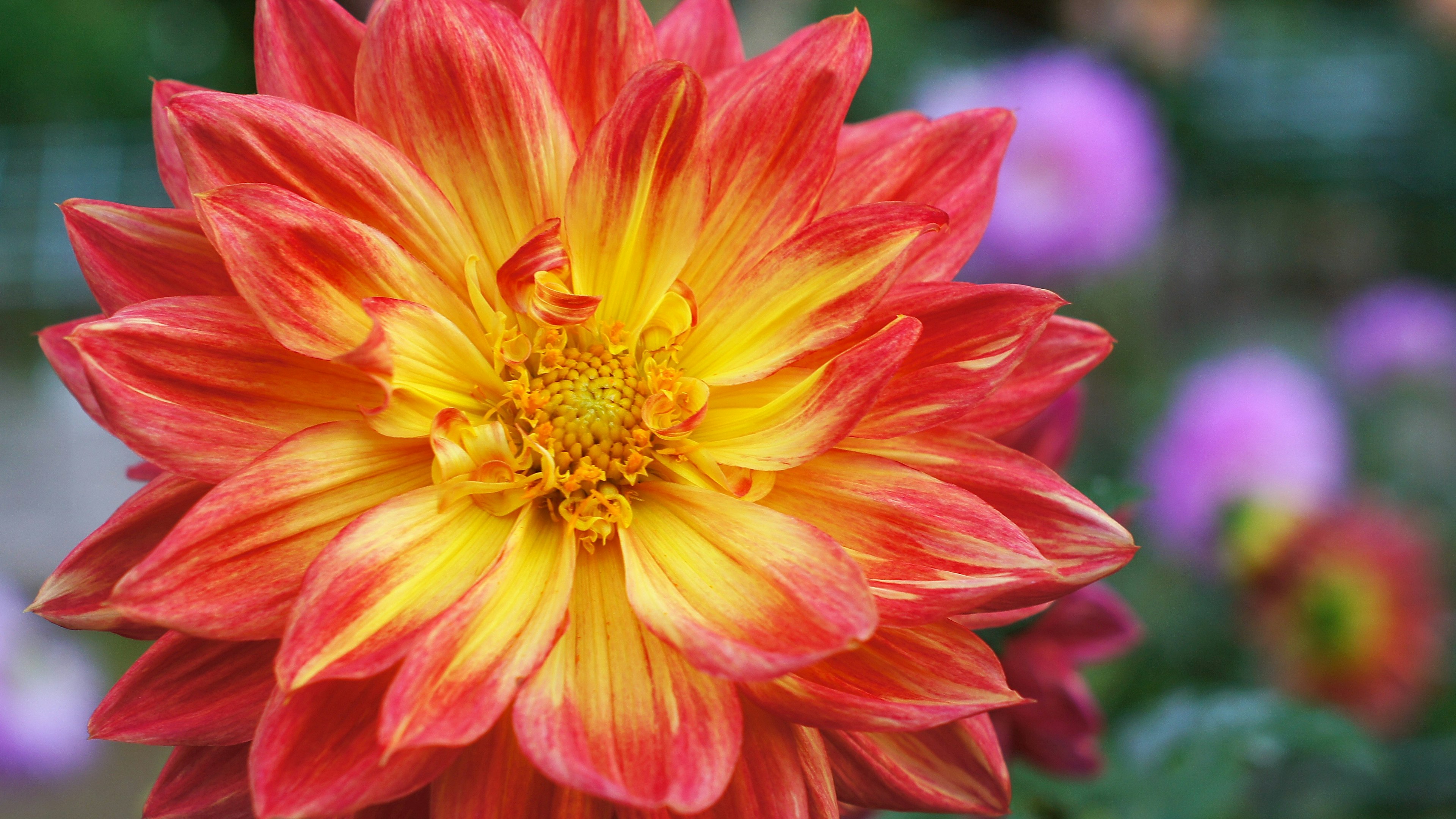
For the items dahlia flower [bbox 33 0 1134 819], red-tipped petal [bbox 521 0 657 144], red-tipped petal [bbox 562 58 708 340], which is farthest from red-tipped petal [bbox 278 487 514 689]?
red-tipped petal [bbox 521 0 657 144]

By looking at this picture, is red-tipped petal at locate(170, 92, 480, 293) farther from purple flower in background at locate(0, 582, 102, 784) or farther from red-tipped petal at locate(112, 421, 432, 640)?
purple flower in background at locate(0, 582, 102, 784)

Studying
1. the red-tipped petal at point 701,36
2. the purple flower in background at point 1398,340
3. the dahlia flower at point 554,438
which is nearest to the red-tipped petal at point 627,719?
the dahlia flower at point 554,438

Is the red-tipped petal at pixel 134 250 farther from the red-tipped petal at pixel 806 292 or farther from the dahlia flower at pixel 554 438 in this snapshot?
the red-tipped petal at pixel 806 292

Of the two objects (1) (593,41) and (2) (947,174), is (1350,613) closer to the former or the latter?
(2) (947,174)

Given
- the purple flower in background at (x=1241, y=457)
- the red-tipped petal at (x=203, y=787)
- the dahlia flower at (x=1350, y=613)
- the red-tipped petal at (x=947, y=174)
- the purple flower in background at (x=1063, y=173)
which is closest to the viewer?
the red-tipped petal at (x=203, y=787)

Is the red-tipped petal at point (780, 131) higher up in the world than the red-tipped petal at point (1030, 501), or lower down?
higher up

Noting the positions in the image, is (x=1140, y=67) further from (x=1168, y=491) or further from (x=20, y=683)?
(x=20, y=683)
